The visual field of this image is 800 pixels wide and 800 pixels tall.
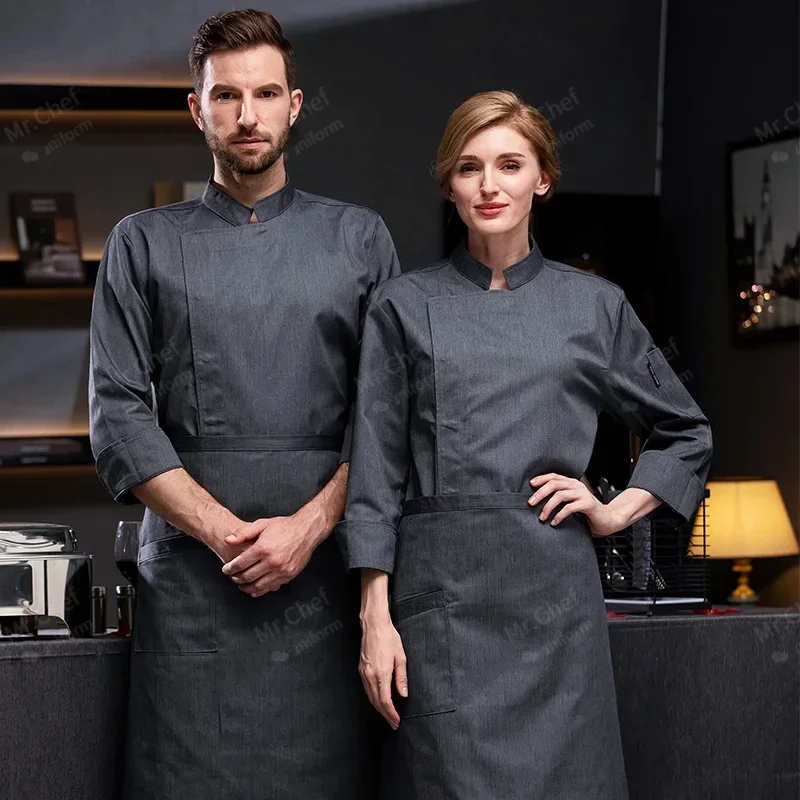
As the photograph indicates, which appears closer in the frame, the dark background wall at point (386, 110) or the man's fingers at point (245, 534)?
the man's fingers at point (245, 534)

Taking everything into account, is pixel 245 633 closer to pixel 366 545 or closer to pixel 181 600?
pixel 181 600

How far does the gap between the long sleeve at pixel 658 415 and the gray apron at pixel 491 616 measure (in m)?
0.14

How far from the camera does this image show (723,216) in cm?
404

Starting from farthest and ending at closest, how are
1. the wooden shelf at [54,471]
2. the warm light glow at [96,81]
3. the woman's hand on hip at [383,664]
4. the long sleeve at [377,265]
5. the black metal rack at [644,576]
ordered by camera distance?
1. the warm light glow at [96,81]
2. the wooden shelf at [54,471]
3. the black metal rack at [644,576]
4. the long sleeve at [377,265]
5. the woman's hand on hip at [383,664]

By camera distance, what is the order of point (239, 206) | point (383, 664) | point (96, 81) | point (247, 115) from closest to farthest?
point (383, 664) → point (247, 115) → point (239, 206) → point (96, 81)

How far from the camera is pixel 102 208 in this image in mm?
4008

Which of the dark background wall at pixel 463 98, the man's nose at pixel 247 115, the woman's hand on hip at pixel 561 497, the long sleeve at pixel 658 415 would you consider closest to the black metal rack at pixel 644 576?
the long sleeve at pixel 658 415

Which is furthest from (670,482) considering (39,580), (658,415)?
(39,580)

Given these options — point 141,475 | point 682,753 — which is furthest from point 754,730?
point 141,475

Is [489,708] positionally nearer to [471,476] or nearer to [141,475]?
[471,476]

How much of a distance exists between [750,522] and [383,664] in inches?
82.4

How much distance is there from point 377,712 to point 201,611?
0.95 feet

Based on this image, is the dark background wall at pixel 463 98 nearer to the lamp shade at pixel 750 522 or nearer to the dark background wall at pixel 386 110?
the dark background wall at pixel 386 110

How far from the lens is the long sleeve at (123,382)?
1792 millimetres
